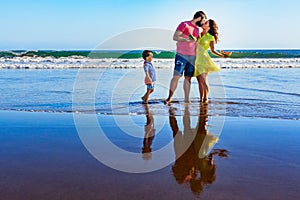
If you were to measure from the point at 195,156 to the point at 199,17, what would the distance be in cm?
422

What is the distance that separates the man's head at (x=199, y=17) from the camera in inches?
273

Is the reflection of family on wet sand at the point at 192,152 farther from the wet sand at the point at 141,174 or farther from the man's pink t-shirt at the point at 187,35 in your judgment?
the man's pink t-shirt at the point at 187,35

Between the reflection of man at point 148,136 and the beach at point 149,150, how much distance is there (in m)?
0.01

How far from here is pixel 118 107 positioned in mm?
6586

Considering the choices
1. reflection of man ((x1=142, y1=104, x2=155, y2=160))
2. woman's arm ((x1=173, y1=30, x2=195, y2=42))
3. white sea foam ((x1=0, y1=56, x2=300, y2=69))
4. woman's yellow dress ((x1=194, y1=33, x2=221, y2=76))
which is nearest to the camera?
reflection of man ((x1=142, y1=104, x2=155, y2=160))

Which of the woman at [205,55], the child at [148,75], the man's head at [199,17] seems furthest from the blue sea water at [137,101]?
the man's head at [199,17]

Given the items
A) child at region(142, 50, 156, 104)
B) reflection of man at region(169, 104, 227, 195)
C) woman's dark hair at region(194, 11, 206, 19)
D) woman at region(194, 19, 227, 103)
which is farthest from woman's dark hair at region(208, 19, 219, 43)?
reflection of man at region(169, 104, 227, 195)

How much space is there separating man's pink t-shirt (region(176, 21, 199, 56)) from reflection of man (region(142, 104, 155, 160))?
6.14 feet

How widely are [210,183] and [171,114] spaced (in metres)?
3.16

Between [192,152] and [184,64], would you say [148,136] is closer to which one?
[192,152]

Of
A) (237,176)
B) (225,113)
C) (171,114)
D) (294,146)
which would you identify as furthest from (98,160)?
(225,113)

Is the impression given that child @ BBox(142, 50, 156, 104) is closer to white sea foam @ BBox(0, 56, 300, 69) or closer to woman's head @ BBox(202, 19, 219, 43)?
woman's head @ BBox(202, 19, 219, 43)

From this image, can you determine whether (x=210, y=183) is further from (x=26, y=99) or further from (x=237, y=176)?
(x=26, y=99)

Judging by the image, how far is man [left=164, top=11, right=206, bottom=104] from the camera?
22.6ft
